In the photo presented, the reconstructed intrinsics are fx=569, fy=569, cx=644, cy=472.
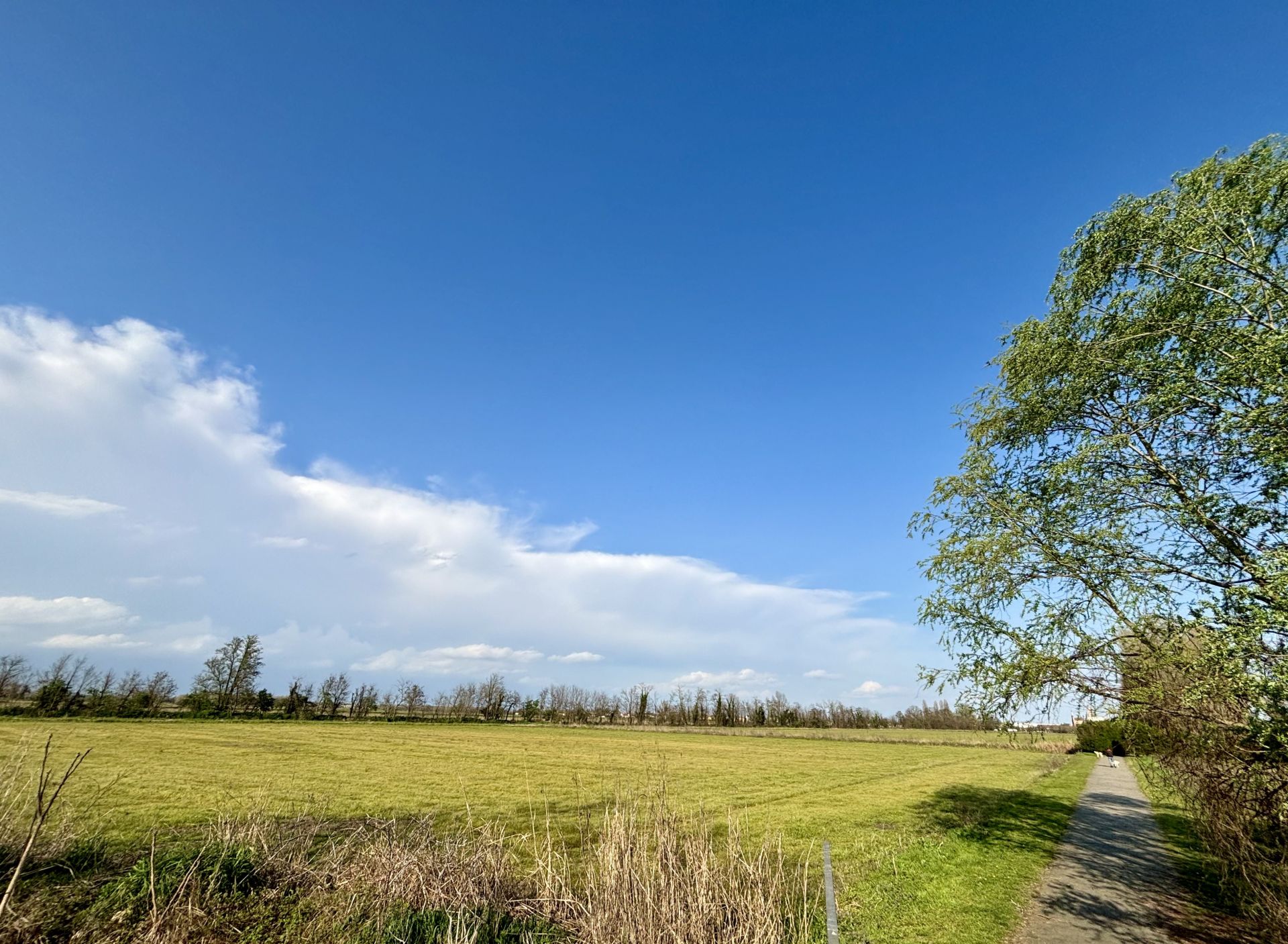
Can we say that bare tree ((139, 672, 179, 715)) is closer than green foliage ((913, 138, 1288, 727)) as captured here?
No

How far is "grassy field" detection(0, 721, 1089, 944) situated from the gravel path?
53cm

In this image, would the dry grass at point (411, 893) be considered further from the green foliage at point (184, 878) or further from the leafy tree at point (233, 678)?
the leafy tree at point (233, 678)

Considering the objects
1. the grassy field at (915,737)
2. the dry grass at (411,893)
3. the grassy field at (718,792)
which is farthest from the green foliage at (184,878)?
the grassy field at (915,737)

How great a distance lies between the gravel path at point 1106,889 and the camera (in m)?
8.89

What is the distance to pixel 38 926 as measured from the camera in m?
7.04

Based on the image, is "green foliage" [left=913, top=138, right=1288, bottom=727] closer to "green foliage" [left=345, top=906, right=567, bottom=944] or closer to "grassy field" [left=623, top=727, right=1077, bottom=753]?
"green foliage" [left=345, top=906, right=567, bottom=944]

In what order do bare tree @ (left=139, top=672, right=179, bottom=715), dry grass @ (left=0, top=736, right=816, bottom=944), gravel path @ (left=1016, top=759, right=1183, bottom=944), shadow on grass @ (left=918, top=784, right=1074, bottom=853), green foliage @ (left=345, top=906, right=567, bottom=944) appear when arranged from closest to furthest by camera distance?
1. dry grass @ (left=0, top=736, right=816, bottom=944)
2. green foliage @ (left=345, top=906, right=567, bottom=944)
3. gravel path @ (left=1016, top=759, right=1183, bottom=944)
4. shadow on grass @ (left=918, top=784, right=1074, bottom=853)
5. bare tree @ (left=139, top=672, right=179, bottom=715)

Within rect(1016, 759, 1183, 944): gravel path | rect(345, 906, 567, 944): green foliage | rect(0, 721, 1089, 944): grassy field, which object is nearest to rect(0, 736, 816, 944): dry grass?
rect(345, 906, 567, 944): green foliage

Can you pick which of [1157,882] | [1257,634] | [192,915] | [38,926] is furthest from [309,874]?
[1157,882]

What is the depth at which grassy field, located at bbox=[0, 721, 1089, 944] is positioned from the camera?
1109 centimetres

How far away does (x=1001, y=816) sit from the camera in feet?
63.8

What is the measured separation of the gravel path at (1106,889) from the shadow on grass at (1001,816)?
658mm

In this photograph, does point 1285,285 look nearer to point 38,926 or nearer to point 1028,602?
point 1028,602

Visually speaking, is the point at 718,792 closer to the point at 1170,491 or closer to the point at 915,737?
the point at 1170,491
